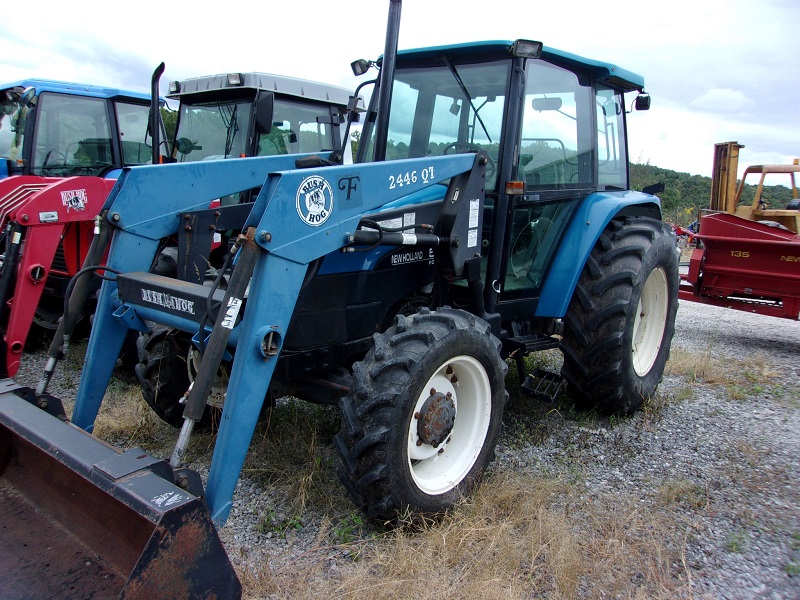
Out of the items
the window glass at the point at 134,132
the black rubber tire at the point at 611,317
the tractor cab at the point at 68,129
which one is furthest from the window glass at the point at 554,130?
the window glass at the point at 134,132

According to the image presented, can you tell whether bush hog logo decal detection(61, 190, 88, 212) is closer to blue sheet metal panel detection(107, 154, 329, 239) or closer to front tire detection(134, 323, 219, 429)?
front tire detection(134, 323, 219, 429)

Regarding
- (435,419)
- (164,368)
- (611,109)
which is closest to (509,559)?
(435,419)

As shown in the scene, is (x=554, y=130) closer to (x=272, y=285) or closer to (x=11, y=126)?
(x=272, y=285)

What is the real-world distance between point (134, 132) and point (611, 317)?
5.59 metres

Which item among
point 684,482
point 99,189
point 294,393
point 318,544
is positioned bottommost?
point 318,544

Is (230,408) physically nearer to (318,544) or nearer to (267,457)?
(318,544)

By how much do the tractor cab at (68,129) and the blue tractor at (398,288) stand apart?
11.9 feet

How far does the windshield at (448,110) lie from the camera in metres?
3.48

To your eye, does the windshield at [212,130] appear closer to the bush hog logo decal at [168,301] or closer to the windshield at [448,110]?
the windshield at [448,110]

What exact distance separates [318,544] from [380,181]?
62.0 inches

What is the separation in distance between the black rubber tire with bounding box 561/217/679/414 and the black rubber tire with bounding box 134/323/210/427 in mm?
2271

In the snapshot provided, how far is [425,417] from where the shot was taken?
277 cm

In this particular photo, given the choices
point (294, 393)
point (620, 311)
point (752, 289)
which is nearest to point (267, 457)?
point (294, 393)

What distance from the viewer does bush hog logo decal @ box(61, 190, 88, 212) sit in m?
4.73
